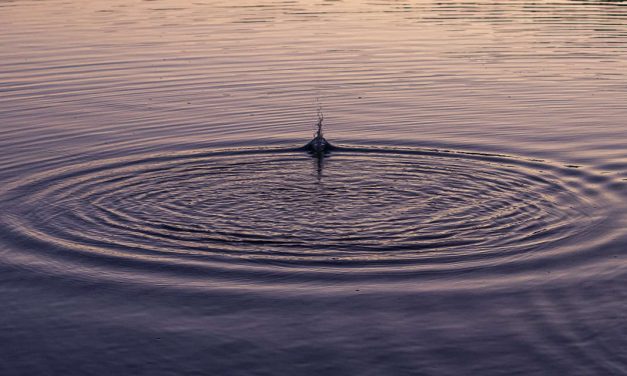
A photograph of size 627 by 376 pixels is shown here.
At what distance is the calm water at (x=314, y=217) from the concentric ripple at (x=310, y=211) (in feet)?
0.17

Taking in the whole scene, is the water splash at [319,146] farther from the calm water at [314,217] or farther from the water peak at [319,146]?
the calm water at [314,217]

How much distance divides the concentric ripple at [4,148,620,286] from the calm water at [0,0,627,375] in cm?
5

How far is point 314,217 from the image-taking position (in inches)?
589

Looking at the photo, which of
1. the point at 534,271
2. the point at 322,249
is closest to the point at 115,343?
the point at 322,249

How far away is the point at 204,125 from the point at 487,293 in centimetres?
1155

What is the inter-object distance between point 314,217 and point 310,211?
0.32 meters

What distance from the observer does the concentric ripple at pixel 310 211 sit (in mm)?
13555

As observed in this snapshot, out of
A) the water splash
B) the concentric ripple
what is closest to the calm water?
the concentric ripple

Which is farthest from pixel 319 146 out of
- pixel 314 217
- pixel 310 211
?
pixel 314 217

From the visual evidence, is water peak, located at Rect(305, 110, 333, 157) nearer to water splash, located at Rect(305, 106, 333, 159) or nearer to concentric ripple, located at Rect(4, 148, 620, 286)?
water splash, located at Rect(305, 106, 333, 159)

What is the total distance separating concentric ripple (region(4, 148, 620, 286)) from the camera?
1355 centimetres

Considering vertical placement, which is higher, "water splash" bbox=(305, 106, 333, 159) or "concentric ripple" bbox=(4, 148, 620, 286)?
"water splash" bbox=(305, 106, 333, 159)

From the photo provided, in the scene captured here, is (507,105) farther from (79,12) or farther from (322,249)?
(79,12)

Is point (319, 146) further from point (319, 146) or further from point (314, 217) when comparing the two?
point (314, 217)
